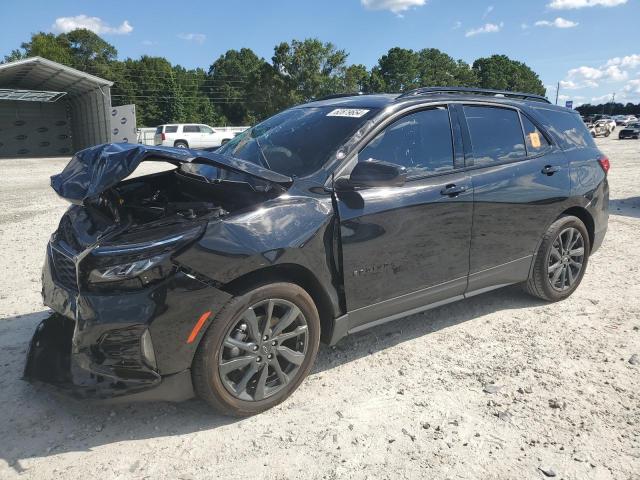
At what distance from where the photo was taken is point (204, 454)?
8.30 feet

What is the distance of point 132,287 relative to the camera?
2420mm

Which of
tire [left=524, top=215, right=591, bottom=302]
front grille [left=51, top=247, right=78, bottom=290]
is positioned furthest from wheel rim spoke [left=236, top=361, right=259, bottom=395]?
tire [left=524, top=215, right=591, bottom=302]

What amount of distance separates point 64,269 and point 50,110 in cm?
3946

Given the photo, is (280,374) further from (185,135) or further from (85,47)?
(85,47)

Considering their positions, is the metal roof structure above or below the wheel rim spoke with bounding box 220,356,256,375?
above

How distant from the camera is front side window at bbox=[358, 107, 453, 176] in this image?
10.8 feet

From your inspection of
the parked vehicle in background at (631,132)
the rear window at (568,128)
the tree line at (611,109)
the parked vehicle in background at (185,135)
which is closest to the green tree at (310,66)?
the parked vehicle in background at (185,135)

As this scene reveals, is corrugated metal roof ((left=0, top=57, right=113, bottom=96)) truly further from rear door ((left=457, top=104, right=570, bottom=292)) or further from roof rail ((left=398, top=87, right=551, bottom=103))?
rear door ((left=457, top=104, right=570, bottom=292))

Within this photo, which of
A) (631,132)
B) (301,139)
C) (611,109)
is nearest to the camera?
(301,139)

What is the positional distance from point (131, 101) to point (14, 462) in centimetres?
6784

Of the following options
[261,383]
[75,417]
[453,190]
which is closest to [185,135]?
[453,190]

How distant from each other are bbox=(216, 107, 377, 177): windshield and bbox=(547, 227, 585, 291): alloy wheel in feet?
7.41

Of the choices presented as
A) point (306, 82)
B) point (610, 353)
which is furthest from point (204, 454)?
point (306, 82)

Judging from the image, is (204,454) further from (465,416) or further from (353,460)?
(465,416)
